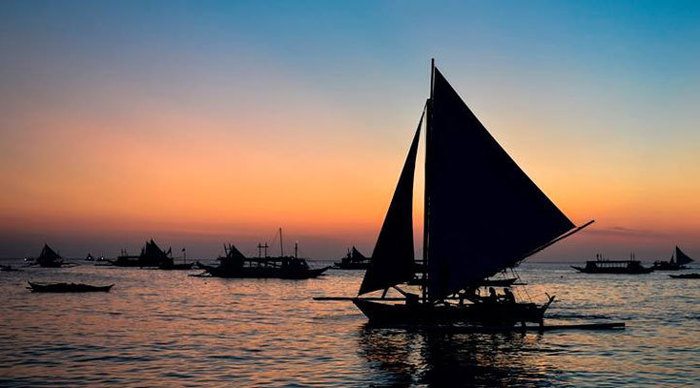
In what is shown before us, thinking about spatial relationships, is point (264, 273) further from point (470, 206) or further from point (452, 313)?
point (470, 206)

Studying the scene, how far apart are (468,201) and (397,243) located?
457 cm

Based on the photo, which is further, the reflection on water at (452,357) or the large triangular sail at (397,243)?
the large triangular sail at (397,243)

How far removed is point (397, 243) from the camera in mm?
33500

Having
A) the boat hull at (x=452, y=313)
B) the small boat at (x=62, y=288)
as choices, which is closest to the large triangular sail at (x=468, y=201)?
the boat hull at (x=452, y=313)

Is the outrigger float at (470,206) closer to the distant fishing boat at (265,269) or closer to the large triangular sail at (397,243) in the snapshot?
the large triangular sail at (397,243)

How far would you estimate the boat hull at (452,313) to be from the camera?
33.4m

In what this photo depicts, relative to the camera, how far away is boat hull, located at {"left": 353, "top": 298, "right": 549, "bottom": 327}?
1315 inches

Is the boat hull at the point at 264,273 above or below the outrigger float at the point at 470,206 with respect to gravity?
below

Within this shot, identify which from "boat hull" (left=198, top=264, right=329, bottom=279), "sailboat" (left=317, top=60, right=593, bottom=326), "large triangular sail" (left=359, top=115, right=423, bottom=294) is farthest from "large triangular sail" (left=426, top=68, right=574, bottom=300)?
"boat hull" (left=198, top=264, right=329, bottom=279)

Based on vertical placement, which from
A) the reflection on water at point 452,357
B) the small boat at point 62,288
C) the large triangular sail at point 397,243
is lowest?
the reflection on water at point 452,357

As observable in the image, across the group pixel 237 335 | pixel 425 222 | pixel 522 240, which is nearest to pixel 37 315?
pixel 237 335

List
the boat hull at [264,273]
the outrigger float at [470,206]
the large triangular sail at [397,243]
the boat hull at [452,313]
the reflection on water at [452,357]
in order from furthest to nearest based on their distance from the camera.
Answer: the boat hull at [264,273]
the boat hull at [452,313]
the large triangular sail at [397,243]
the outrigger float at [470,206]
the reflection on water at [452,357]

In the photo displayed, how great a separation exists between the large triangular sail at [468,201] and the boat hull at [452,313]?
2.46m

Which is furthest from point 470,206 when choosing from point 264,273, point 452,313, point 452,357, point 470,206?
point 264,273
